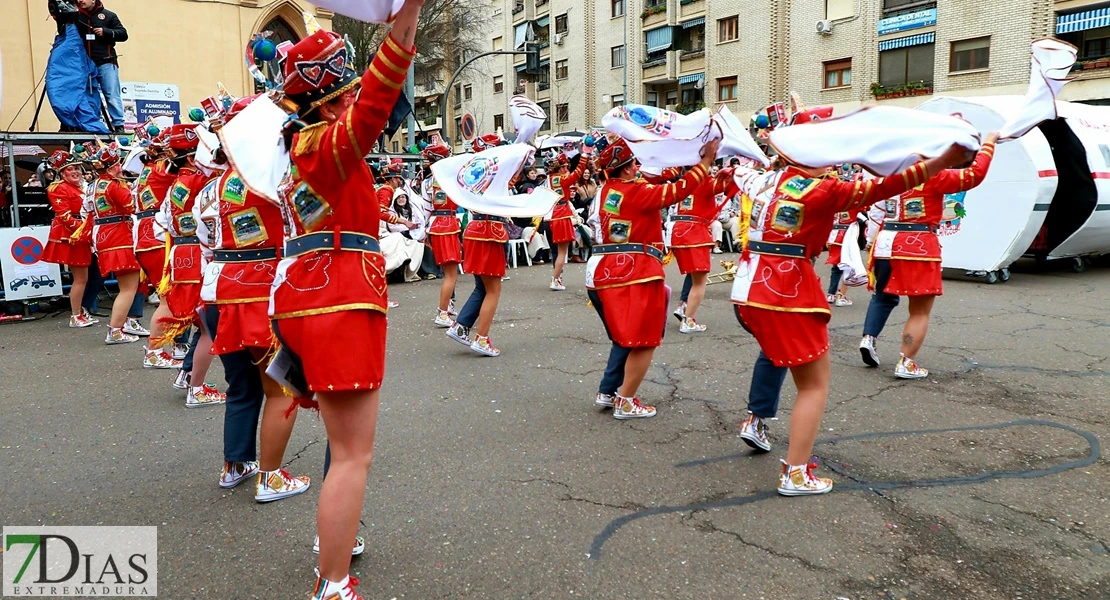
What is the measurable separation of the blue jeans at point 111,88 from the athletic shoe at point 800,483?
11.3 meters

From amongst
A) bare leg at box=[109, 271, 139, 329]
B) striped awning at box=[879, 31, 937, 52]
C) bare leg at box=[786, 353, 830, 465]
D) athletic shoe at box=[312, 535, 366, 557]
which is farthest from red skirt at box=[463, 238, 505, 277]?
striped awning at box=[879, 31, 937, 52]

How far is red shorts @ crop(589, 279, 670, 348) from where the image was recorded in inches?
191

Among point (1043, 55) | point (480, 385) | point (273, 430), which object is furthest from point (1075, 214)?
point (273, 430)

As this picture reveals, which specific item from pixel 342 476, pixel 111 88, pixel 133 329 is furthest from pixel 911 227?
pixel 111 88

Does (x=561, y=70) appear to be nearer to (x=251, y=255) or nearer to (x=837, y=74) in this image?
(x=837, y=74)

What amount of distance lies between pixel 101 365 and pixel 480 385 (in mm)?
3501

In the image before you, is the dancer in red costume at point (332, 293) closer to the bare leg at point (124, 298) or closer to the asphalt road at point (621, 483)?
the asphalt road at point (621, 483)

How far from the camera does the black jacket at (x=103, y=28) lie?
1090 centimetres

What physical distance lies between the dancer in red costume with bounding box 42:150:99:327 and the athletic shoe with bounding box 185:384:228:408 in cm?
413

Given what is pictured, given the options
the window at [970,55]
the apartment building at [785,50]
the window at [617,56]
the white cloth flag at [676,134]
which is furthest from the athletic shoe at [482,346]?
the window at [617,56]

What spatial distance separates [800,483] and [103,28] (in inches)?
445

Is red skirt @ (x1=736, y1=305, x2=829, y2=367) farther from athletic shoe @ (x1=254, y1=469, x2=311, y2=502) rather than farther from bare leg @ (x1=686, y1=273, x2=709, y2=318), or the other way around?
bare leg @ (x1=686, y1=273, x2=709, y2=318)

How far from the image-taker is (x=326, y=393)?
2562mm

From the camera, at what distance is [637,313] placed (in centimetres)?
484
